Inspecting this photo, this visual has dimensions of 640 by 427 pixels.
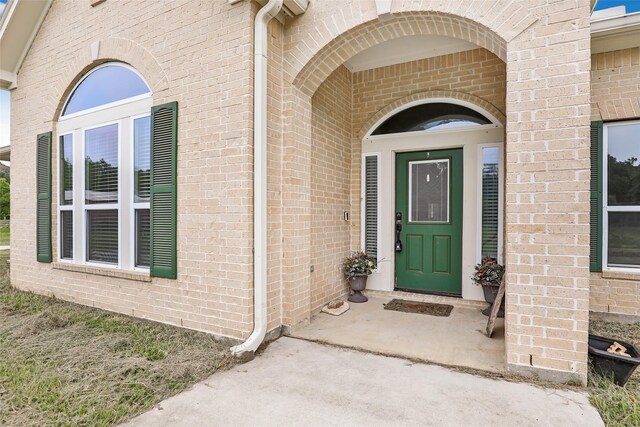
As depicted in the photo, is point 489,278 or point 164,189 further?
point 489,278

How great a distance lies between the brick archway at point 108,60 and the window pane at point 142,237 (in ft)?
4.52

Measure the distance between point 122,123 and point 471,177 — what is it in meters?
4.40

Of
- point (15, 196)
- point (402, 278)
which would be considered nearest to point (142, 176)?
point (15, 196)

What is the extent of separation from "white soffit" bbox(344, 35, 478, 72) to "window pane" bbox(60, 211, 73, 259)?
4463 millimetres

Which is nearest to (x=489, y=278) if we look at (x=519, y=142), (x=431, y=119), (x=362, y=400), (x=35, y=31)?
(x=519, y=142)

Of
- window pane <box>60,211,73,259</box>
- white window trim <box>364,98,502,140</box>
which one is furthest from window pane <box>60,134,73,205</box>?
white window trim <box>364,98,502,140</box>

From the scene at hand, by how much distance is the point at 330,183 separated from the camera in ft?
14.8

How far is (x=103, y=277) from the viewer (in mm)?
4262

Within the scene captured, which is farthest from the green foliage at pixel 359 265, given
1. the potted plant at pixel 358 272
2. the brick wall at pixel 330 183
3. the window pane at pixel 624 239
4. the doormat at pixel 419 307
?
the window pane at pixel 624 239

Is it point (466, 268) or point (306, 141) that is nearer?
point (306, 141)

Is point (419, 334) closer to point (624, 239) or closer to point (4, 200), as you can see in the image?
point (624, 239)

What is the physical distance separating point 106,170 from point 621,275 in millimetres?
6165

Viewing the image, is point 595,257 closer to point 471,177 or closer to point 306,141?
point 471,177

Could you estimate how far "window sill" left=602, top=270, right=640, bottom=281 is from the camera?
3.74 metres
